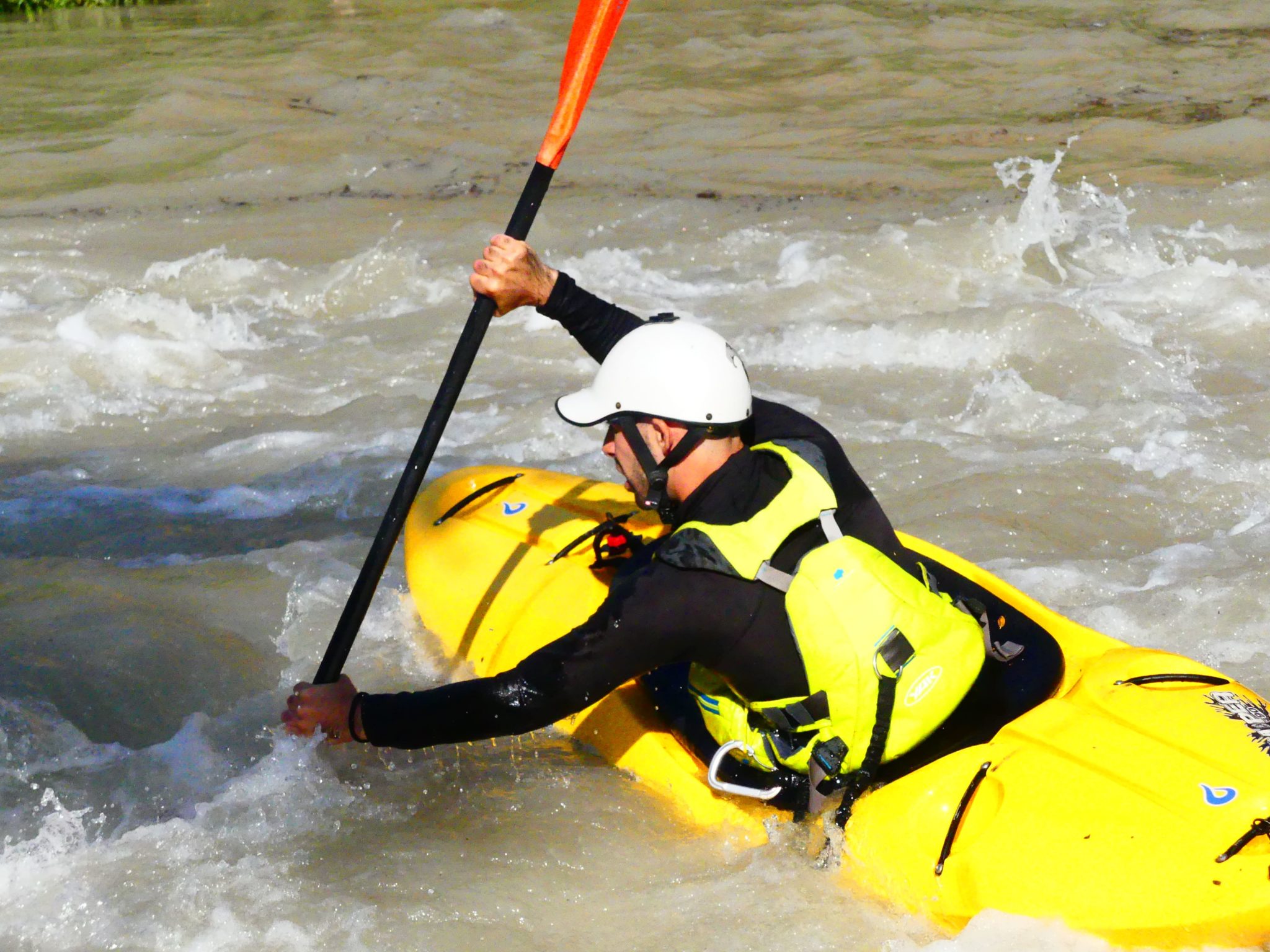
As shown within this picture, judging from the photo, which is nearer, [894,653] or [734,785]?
[894,653]

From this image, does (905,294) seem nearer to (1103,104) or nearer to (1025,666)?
(1025,666)

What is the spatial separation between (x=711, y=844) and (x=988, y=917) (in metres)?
0.60

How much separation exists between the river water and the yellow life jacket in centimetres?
28

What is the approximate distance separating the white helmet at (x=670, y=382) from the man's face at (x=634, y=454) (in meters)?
0.04

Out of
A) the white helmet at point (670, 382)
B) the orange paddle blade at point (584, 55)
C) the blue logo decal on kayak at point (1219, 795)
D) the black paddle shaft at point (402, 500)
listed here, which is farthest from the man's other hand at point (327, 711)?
the blue logo decal on kayak at point (1219, 795)

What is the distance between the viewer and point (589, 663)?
90.8 inches

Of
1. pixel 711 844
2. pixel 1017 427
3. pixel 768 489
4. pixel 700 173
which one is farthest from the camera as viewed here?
pixel 700 173

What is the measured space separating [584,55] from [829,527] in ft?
5.00

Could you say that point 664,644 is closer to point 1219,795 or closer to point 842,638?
point 842,638

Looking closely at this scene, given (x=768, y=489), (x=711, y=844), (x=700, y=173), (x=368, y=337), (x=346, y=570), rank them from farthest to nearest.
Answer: (x=700, y=173) → (x=368, y=337) → (x=346, y=570) → (x=711, y=844) → (x=768, y=489)

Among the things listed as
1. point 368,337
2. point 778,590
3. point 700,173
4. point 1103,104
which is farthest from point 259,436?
point 1103,104

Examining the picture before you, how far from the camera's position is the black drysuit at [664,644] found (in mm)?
2277

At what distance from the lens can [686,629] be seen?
2271 millimetres

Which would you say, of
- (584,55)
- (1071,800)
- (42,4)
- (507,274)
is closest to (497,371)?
(584,55)
